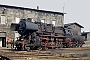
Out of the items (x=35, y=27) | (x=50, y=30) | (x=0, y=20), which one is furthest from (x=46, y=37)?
(x=0, y=20)

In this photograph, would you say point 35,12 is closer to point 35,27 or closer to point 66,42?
point 66,42

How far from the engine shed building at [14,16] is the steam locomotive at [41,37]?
1314 centimetres

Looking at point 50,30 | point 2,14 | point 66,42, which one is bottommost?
point 66,42

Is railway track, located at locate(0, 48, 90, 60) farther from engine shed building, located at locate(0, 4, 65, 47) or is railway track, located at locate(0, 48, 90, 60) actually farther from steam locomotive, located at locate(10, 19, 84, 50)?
engine shed building, located at locate(0, 4, 65, 47)

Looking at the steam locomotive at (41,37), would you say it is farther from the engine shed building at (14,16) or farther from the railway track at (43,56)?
the engine shed building at (14,16)

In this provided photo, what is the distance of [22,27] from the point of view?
52.2 feet

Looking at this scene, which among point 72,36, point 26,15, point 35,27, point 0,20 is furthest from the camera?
point 26,15

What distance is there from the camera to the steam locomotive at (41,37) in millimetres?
15539

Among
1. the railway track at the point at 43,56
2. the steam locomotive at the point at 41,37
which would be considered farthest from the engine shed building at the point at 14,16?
the railway track at the point at 43,56

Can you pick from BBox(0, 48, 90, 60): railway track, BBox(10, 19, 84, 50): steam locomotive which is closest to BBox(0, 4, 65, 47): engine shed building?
BBox(10, 19, 84, 50): steam locomotive

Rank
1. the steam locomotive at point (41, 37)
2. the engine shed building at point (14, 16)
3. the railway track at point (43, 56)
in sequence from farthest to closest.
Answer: the engine shed building at point (14, 16)
the steam locomotive at point (41, 37)
the railway track at point (43, 56)

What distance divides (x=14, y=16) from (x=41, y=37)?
641 inches

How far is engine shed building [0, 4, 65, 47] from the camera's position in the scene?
30938 mm

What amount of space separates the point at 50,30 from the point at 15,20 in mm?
14937
